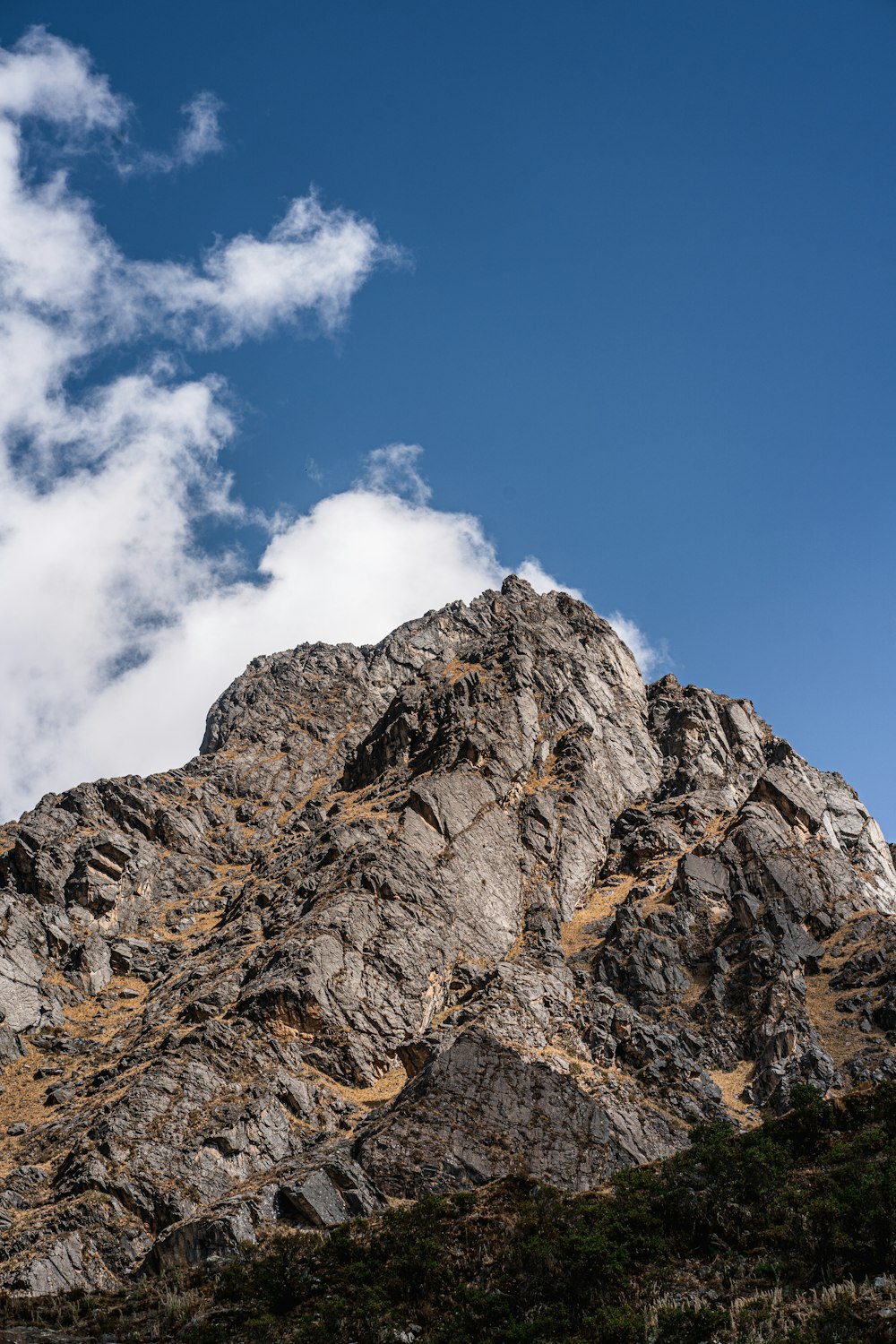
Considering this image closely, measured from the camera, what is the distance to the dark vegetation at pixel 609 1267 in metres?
27.7

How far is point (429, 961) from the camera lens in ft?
230

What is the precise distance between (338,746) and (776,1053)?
250 ft

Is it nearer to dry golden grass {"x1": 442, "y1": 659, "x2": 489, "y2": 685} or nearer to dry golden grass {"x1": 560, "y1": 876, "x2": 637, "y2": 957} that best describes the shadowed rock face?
dry golden grass {"x1": 560, "y1": 876, "x2": 637, "y2": 957}

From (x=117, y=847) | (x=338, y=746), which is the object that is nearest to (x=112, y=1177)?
(x=117, y=847)

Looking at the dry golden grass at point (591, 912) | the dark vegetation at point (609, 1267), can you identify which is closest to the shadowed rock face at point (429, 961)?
the dry golden grass at point (591, 912)

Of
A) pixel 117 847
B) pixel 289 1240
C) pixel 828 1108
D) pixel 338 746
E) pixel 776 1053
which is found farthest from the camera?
pixel 338 746

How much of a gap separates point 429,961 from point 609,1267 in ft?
128

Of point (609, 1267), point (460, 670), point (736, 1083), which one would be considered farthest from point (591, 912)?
point (609, 1267)

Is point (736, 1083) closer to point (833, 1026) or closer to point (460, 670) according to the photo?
point (833, 1026)

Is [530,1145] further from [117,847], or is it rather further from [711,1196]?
[117,847]

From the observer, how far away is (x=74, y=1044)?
7112cm

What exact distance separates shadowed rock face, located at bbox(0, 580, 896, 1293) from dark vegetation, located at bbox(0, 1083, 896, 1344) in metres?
8.57

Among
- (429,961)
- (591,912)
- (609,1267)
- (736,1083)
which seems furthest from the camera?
(591,912)

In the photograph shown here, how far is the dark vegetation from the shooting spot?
27703mm
